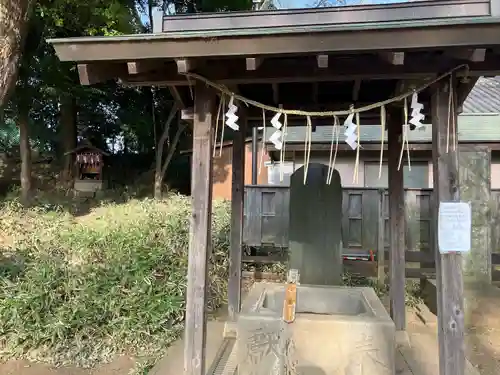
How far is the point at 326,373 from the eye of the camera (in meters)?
3.11

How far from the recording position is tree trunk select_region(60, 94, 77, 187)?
46.5 ft

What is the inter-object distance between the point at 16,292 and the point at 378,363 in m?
4.41

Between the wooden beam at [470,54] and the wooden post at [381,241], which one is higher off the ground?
the wooden beam at [470,54]

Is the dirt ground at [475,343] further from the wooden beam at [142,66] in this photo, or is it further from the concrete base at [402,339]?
the wooden beam at [142,66]

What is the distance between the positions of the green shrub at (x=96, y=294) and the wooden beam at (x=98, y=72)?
3081mm

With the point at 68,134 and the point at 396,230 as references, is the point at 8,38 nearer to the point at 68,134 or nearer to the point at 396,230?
the point at 396,230

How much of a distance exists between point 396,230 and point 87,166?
12.6m

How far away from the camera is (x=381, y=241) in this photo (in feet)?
21.9

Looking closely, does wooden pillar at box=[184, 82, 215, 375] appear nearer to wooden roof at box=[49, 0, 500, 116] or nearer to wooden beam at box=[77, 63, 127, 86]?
wooden roof at box=[49, 0, 500, 116]

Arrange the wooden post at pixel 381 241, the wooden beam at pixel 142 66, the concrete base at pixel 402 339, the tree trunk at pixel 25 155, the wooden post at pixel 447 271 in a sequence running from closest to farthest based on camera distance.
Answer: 1. the wooden post at pixel 447 271
2. the wooden beam at pixel 142 66
3. the concrete base at pixel 402 339
4. the wooden post at pixel 381 241
5. the tree trunk at pixel 25 155

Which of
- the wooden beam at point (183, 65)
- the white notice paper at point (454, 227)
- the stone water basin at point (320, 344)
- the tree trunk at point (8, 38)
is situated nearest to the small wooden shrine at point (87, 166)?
the tree trunk at point (8, 38)

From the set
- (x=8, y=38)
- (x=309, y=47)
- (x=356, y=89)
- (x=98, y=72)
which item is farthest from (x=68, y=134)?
(x=309, y=47)

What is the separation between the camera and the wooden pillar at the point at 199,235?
9.79 feet

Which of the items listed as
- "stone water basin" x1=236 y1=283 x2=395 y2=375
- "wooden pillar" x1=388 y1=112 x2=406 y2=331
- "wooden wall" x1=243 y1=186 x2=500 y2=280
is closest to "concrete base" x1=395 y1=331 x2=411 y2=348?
"wooden pillar" x1=388 y1=112 x2=406 y2=331
